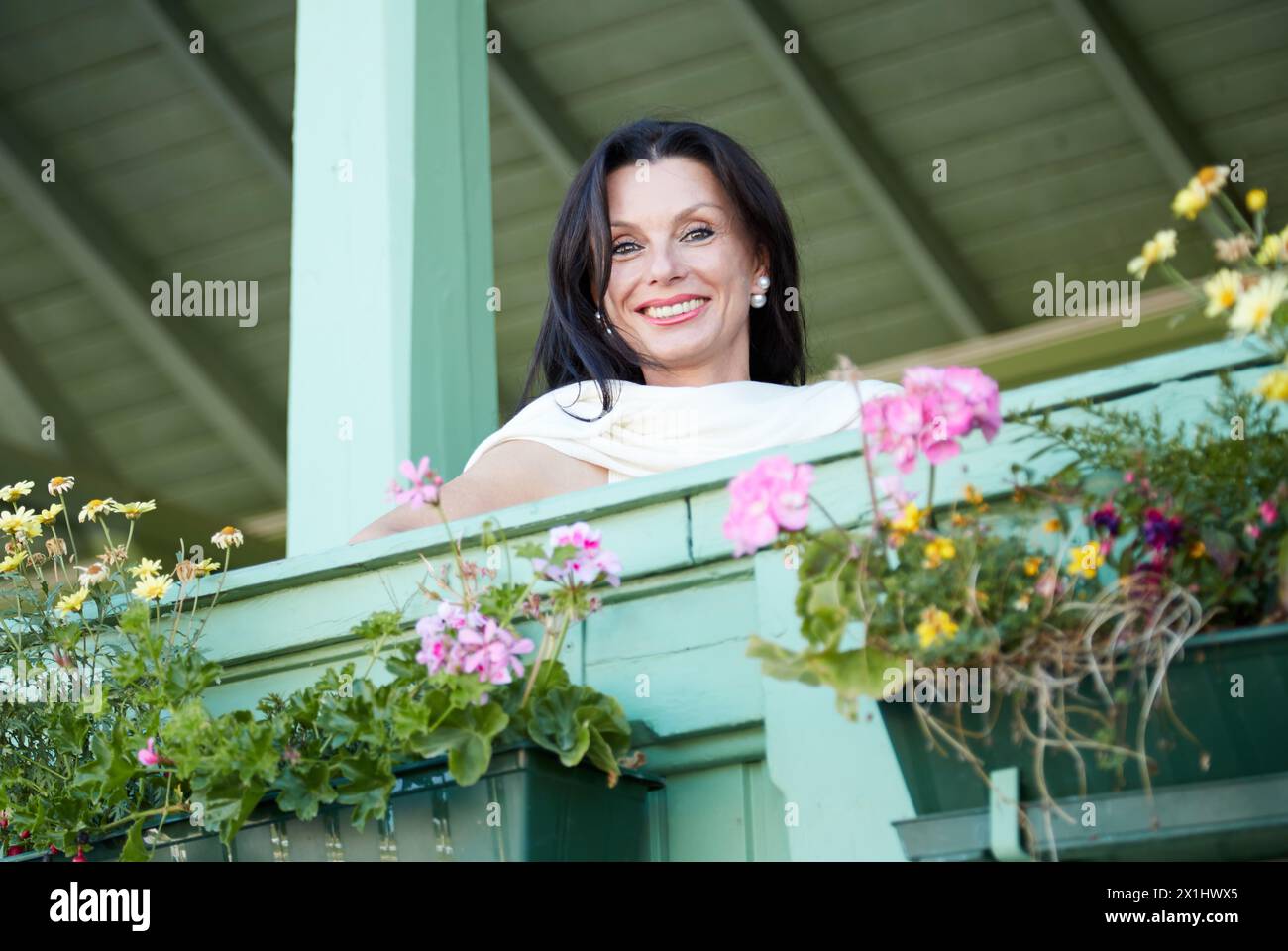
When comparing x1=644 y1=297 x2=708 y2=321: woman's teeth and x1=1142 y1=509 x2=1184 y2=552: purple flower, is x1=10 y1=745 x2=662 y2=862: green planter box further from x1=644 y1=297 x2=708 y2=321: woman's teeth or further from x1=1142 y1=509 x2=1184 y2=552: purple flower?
x1=644 y1=297 x2=708 y2=321: woman's teeth

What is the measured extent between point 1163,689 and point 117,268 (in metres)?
5.60

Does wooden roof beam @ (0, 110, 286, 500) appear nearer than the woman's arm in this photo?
No

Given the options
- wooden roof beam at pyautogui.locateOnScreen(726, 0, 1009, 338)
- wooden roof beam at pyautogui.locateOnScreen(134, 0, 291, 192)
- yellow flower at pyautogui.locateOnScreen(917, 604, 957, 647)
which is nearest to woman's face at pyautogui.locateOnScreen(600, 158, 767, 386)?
yellow flower at pyautogui.locateOnScreen(917, 604, 957, 647)

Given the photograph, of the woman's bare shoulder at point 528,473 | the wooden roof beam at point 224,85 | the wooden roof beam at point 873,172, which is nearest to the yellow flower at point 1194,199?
the woman's bare shoulder at point 528,473

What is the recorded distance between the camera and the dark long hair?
242cm

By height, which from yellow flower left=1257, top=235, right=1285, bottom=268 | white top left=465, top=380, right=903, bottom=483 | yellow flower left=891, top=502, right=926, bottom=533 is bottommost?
yellow flower left=891, top=502, right=926, bottom=533

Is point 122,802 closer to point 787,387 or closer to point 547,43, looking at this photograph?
point 787,387

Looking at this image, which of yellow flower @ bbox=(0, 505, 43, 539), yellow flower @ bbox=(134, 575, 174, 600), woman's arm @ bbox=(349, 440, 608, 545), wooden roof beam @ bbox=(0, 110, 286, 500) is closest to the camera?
yellow flower @ bbox=(134, 575, 174, 600)

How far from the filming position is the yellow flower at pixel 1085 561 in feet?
4.37

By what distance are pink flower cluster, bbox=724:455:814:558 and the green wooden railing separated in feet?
0.65

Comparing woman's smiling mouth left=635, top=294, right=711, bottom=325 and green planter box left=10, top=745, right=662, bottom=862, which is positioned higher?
woman's smiling mouth left=635, top=294, right=711, bottom=325

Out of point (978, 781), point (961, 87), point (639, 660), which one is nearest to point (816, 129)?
point (961, 87)

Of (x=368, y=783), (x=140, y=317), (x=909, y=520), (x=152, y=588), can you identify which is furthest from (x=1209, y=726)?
(x=140, y=317)

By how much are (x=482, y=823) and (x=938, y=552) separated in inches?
19.7
